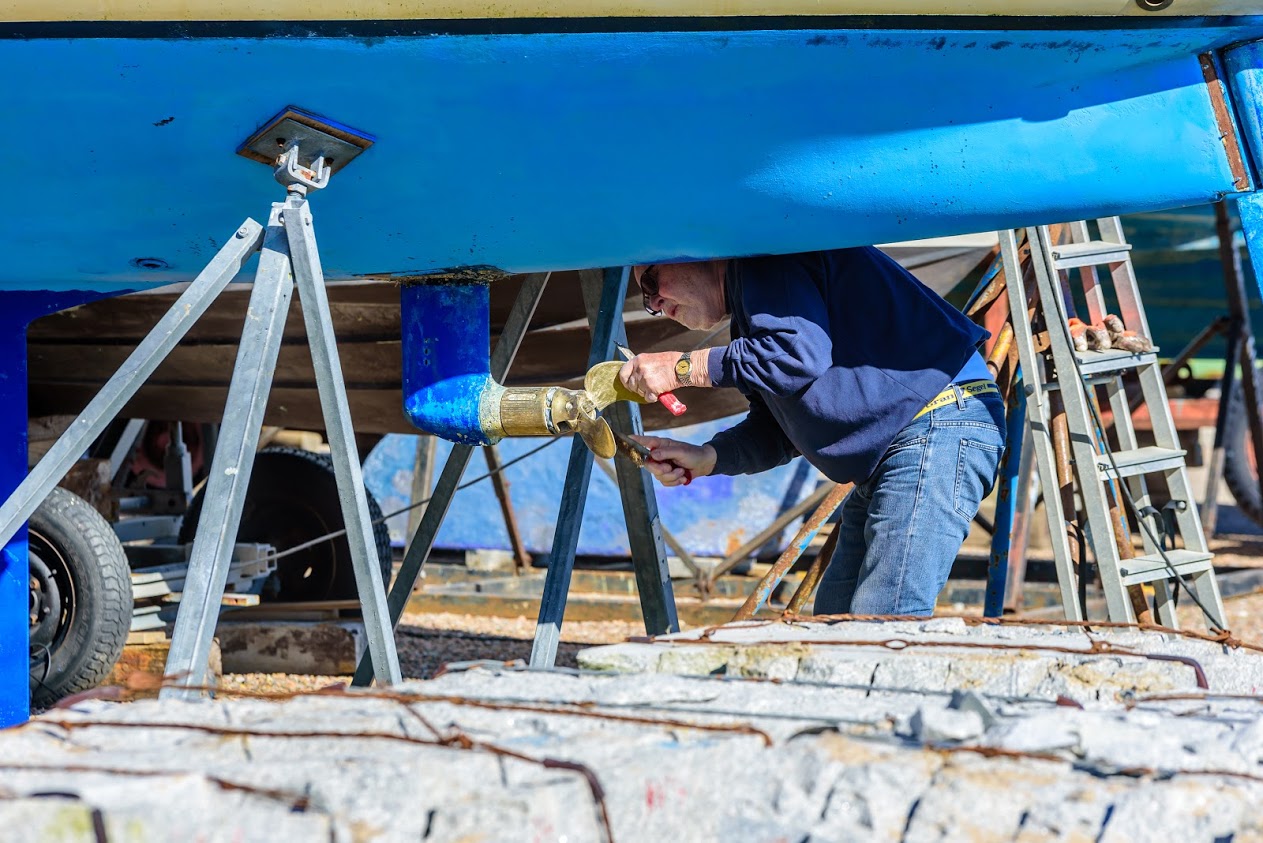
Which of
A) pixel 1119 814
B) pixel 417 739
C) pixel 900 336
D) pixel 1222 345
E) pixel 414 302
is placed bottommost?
pixel 1119 814

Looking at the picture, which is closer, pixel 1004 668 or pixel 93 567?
pixel 1004 668

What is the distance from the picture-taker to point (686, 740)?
5.04 feet

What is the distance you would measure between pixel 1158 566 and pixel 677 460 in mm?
1859

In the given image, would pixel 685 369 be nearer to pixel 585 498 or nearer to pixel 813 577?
pixel 585 498

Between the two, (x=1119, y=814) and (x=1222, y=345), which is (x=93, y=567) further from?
(x=1222, y=345)

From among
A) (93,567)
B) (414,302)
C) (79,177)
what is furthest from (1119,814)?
(93,567)

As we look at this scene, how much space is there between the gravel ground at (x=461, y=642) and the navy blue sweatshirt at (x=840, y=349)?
2.10 m

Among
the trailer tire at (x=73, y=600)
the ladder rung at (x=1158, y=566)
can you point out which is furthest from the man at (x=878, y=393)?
the trailer tire at (x=73, y=600)

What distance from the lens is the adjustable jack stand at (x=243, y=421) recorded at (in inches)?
76.7

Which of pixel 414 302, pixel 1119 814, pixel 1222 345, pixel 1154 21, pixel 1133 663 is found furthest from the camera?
pixel 1222 345

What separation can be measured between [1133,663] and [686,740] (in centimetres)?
84

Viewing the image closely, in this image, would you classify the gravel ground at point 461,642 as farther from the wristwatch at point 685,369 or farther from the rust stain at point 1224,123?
the rust stain at point 1224,123

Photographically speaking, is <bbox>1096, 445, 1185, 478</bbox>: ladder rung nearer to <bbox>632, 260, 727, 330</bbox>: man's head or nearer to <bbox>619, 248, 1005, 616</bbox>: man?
<bbox>619, 248, 1005, 616</bbox>: man

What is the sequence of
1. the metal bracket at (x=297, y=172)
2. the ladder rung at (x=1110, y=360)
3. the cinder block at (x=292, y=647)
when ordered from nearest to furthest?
the metal bracket at (x=297, y=172) → the ladder rung at (x=1110, y=360) → the cinder block at (x=292, y=647)
